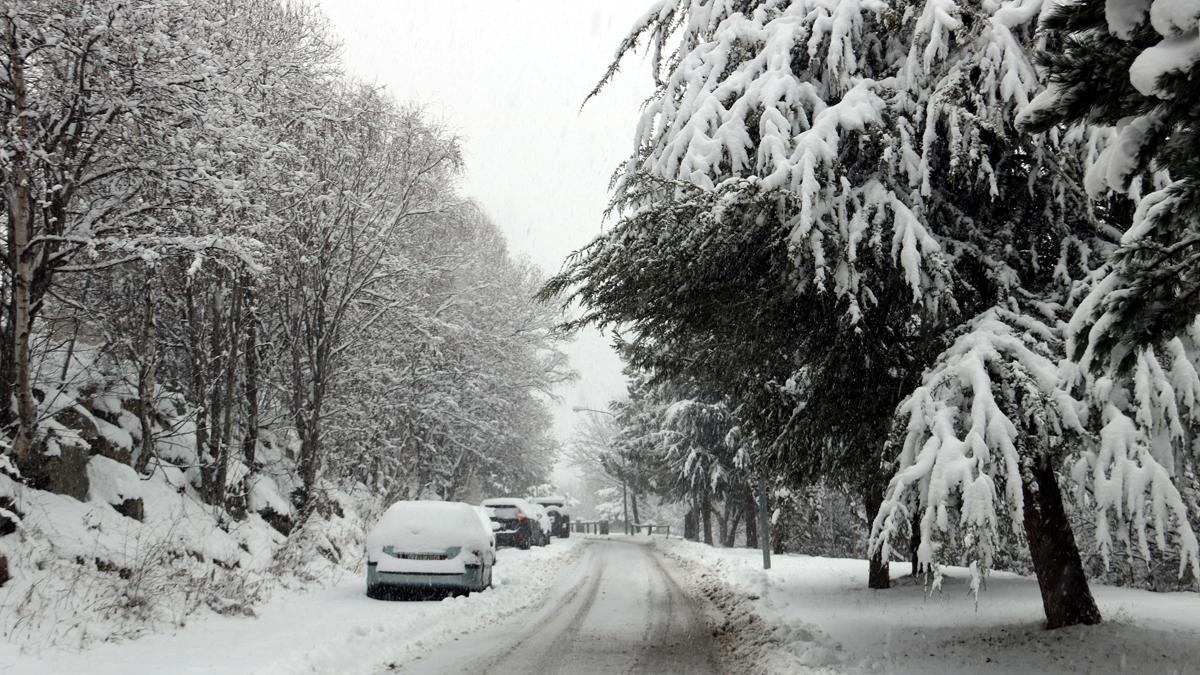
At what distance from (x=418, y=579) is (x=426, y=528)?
828 mm

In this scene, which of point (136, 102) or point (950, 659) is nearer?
point (950, 659)

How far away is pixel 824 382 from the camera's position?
26.6 feet

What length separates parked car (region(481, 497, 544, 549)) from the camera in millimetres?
24641

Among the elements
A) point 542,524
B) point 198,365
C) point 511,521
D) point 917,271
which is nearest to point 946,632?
point 917,271

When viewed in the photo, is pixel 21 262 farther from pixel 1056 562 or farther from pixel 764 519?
pixel 764 519

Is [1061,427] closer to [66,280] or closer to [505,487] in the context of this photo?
[66,280]

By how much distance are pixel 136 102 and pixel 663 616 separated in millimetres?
9072

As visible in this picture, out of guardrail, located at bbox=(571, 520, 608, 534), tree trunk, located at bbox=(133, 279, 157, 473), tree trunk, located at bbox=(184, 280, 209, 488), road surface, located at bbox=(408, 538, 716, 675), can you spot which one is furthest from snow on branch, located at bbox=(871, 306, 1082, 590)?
guardrail, located at bbox=(571, 520, 608, 534)

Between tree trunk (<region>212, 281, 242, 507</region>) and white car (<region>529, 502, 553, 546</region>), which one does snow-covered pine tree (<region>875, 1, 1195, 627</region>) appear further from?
white car (<region>529, 502, 553, 546</region>)

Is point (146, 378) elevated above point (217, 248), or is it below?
below

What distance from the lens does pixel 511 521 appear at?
24.7 m

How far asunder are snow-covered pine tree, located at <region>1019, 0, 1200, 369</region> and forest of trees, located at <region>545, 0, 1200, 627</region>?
49mm

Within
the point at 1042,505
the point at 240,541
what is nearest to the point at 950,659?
the point at 1042,505

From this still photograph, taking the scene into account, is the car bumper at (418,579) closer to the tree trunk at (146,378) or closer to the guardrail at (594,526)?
the tree trunk at (146,378)
